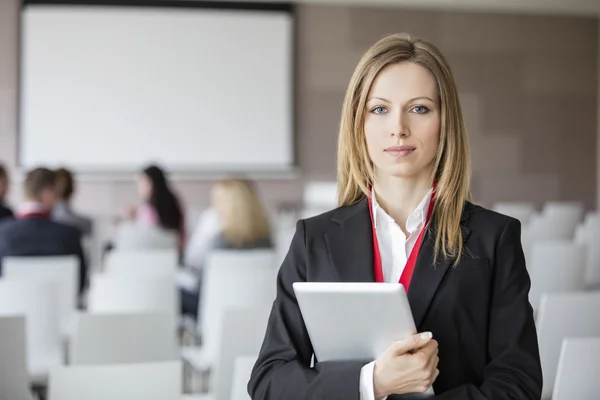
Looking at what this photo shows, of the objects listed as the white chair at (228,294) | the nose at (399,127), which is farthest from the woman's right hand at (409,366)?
the white chair at (228,294)

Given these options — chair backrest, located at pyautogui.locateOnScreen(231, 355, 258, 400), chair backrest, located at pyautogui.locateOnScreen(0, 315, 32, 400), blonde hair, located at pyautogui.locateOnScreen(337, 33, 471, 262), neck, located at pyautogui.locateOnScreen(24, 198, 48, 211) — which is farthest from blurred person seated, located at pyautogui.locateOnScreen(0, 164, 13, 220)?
blonde hair, located at pyautogui.locateOnScreen(337, 33, 471, 262)

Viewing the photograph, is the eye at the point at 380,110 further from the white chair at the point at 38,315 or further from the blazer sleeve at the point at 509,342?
the white chair at the point at 38,315

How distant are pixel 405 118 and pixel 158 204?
5.37 meters

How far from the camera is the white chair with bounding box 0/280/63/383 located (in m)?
4.18

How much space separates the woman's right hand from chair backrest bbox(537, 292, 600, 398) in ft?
5.80

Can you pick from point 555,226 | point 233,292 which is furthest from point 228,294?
point 555,226

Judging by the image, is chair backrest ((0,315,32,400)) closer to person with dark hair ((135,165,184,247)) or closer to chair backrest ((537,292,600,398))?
chair backrest ((537,292,600,398))

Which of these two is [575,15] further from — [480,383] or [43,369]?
[480,383]

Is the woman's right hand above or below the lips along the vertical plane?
below

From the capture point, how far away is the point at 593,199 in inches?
509

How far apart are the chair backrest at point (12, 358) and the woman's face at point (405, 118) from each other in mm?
2103

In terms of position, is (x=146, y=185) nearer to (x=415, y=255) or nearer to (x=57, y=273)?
(x=57, y=273)

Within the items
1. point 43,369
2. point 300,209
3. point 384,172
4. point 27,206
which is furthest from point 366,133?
point 300,209

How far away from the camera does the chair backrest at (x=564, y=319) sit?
3.22 metres
